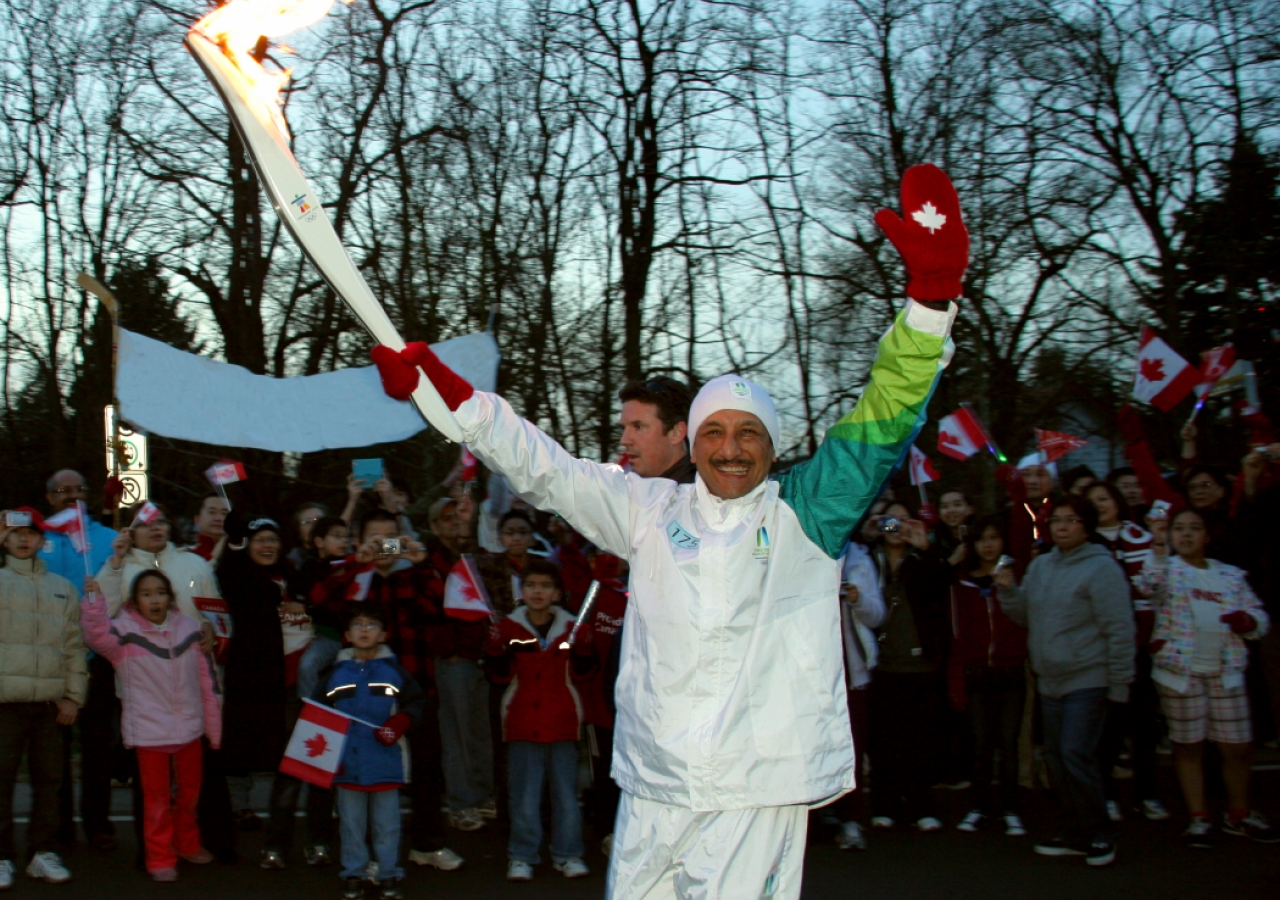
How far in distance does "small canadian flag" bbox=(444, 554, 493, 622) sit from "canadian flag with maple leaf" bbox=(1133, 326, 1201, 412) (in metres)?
6.13

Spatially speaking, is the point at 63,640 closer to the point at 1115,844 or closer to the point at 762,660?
the point at 762,660

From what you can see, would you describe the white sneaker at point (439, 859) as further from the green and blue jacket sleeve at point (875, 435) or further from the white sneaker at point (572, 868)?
the green and blue jacket sleeve at point (875, 435)

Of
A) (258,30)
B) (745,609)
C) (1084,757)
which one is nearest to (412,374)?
(745,609)

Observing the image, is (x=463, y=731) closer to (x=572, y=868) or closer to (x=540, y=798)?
(x=540, y=798)

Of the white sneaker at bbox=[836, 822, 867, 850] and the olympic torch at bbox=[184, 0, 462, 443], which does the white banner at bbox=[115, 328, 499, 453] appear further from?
the olympic torch at bbox=[184, 0, 462, 443]

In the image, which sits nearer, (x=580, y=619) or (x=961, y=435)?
(x=580, y=619)

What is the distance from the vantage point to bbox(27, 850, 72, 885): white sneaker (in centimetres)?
657

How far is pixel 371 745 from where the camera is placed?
6555 mm

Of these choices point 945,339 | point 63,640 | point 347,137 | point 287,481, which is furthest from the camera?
point 287,481

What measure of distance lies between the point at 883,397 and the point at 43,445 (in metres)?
16.2

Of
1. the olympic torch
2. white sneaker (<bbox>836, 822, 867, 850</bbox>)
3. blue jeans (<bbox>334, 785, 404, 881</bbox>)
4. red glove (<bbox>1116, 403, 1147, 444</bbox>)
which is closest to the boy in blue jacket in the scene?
blue jeans (<bbox>334, 785, 404, 881</bbox>)

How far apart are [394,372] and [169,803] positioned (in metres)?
4.35

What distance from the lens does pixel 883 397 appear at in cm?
329

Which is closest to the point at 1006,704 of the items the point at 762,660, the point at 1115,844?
the point at 1115,844
